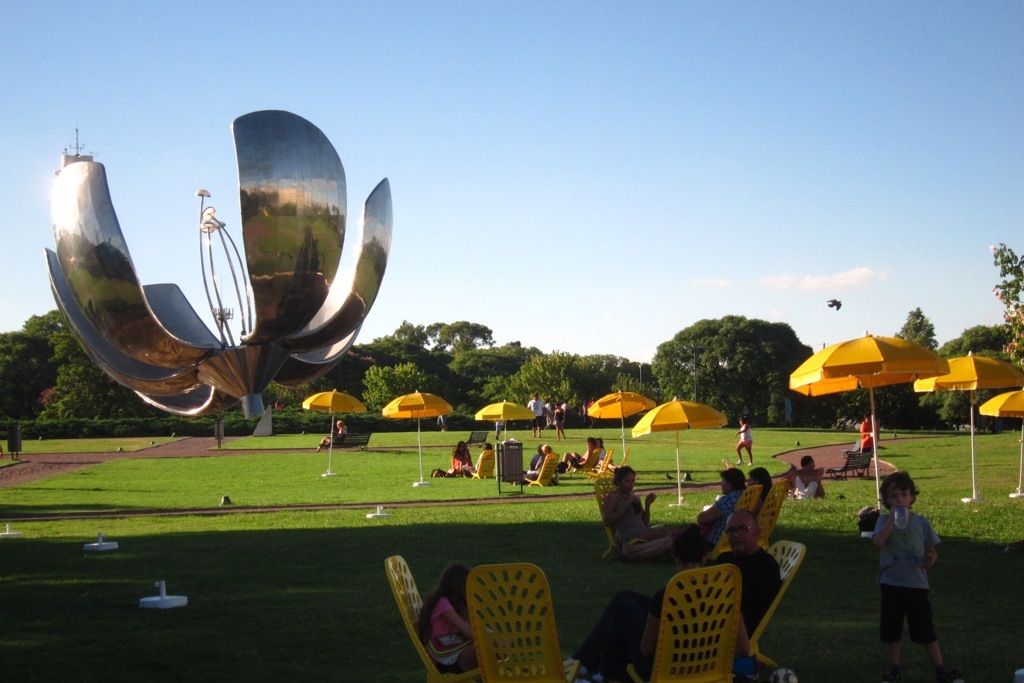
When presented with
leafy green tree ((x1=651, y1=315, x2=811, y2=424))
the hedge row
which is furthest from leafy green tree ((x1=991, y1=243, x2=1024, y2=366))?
leafy green tree ((x1=651, y1=315, x2=811, y2=424))

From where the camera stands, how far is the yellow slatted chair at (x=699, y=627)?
200 inches

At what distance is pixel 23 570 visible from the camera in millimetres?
11430

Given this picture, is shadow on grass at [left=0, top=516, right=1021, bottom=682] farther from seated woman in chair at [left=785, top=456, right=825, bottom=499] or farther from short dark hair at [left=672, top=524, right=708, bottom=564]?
seated woman in chair at [left=785, top=456, right=825, bottom=499]

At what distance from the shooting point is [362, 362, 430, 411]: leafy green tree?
64.6 metres

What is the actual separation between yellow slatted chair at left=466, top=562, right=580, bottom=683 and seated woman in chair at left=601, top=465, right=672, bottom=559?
583cm

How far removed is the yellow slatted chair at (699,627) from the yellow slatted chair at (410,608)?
1086 millimetres

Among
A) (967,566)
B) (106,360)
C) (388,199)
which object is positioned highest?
(388,199)

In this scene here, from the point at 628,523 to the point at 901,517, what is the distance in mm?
5265

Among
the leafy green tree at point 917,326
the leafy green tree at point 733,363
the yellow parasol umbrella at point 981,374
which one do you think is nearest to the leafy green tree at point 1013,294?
the yellow parasol umbrella at point 981,374

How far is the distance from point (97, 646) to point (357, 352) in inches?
2810

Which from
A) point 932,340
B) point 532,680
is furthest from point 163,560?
point 932,340

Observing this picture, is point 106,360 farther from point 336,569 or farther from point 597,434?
point 597,434

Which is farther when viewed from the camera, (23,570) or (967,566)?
(23,570)

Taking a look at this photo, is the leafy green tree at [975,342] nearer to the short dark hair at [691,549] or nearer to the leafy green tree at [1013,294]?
the leafy green tree at [1013,294]
